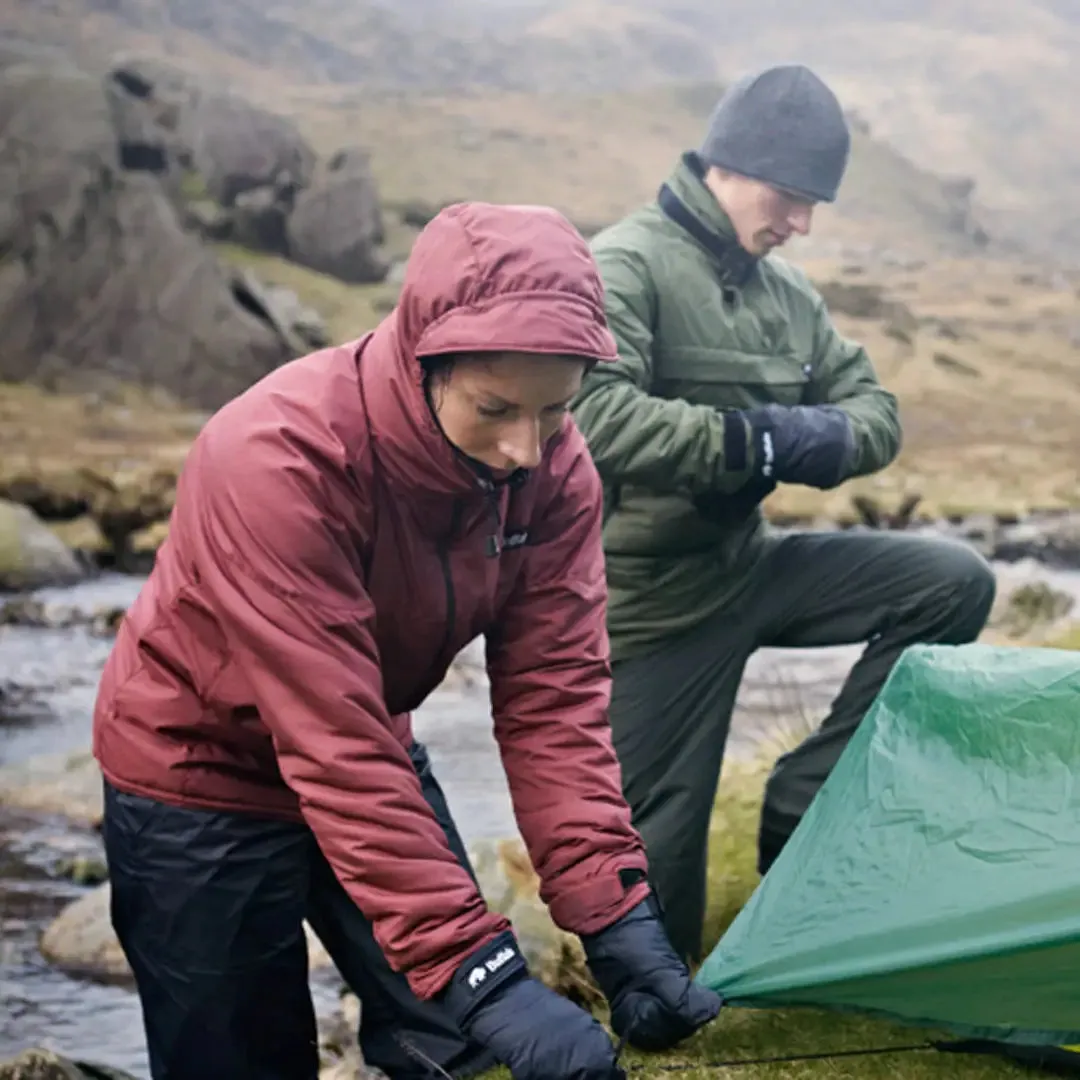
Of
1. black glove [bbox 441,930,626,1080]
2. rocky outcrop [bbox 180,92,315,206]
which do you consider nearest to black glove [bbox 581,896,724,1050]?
black glove [bbox 441,930,626,1080]

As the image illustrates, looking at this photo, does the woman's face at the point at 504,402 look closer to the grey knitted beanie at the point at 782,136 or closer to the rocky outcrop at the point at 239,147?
the grey knitted beanie at the point at 782,136

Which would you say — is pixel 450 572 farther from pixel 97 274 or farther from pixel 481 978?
pixel 97 274

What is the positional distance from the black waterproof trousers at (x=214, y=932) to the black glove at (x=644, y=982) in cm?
48

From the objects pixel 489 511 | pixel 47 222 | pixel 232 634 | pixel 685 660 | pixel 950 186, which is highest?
pixel 489 511

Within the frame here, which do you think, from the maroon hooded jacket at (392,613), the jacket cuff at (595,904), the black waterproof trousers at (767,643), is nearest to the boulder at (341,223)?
the black waterproof trousers at (767,643)

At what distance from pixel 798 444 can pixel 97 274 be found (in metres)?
17.0

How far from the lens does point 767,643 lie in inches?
135

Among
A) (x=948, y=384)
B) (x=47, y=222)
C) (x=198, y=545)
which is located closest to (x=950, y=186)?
(x=948, y=384)

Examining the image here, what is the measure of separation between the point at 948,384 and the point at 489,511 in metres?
14.3

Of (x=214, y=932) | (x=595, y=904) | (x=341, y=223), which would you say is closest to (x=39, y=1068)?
(x=214, y=932)

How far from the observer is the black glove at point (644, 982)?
2.13m

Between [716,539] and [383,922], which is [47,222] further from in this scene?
[383,922]

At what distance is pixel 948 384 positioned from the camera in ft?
51.2

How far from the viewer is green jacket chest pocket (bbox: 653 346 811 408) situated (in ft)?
10.8
